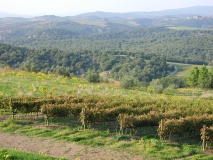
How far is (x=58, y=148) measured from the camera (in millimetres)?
14312

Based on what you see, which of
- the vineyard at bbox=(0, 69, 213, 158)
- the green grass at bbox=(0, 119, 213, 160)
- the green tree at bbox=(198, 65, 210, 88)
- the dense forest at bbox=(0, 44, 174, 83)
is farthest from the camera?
the dense forest at bbox=(0, 44, 174, 83)

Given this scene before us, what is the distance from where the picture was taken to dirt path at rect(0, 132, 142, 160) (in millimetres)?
13492

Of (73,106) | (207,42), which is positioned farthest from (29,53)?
(207,42)

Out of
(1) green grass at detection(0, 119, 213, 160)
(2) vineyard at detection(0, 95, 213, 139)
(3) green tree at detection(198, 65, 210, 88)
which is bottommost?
(3) green tree at detection(198, 65, 210, 88)

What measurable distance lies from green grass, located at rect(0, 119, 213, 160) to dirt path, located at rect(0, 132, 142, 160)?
581mm

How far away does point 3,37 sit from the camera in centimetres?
19500

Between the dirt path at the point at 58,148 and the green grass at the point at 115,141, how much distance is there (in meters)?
0.58

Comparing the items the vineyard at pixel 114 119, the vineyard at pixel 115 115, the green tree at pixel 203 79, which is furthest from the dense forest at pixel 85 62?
the vineyard at pixel 114 119

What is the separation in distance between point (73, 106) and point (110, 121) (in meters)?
3.16

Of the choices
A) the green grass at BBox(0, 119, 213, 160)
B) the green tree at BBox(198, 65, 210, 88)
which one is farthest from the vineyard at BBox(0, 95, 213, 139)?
the green tree at BBox(198, 65, 210, 88)

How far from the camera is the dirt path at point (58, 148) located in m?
13.5

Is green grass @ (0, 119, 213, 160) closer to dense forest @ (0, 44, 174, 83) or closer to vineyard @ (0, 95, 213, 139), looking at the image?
vineyard @ (0, 95, 213, 139)

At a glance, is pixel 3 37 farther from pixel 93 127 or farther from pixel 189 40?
pixel 93 127

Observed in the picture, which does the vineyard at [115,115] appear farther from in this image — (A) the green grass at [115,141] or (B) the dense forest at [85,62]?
(B) the dense forest at [85,62]
